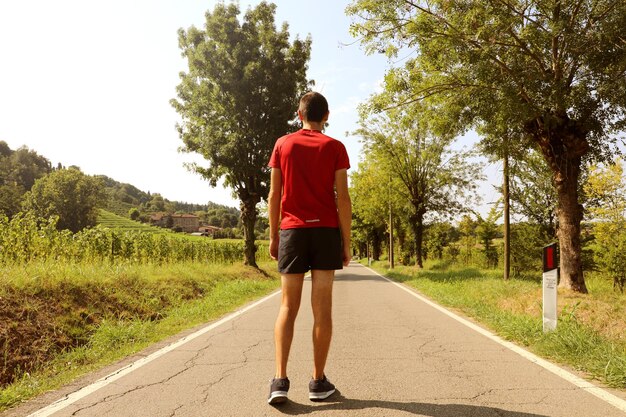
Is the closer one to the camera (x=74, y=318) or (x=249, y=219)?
(x=74, y=318)

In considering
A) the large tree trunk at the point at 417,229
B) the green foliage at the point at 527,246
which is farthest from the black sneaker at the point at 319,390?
the large tree trunk at the point at 417,229

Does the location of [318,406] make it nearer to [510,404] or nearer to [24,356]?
[510,404]

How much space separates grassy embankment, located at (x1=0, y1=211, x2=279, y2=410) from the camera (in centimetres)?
462

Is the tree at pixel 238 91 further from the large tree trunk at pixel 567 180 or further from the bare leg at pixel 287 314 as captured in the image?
the bare leg at pixel 287 314

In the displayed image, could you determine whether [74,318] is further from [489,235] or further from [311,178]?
[489,235]

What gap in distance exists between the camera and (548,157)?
10492 millimetres

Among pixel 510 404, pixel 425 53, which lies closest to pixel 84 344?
pixel 510 404

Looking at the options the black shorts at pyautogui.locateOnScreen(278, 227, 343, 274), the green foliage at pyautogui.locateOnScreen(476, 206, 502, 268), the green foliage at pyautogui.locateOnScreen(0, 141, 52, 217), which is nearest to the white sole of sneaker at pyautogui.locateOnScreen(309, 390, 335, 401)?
the black shorts at pyautogui.locateOnScreen(278, 227, 343, 274)

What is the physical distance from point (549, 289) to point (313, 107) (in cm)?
401

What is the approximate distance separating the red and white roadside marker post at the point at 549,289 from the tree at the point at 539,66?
184 inches

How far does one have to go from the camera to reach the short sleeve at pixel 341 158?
3227mm

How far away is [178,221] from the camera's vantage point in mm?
165500

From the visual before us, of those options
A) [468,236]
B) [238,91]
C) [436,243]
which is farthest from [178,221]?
[238,91]

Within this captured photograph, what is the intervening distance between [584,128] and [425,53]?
4.01 meters
